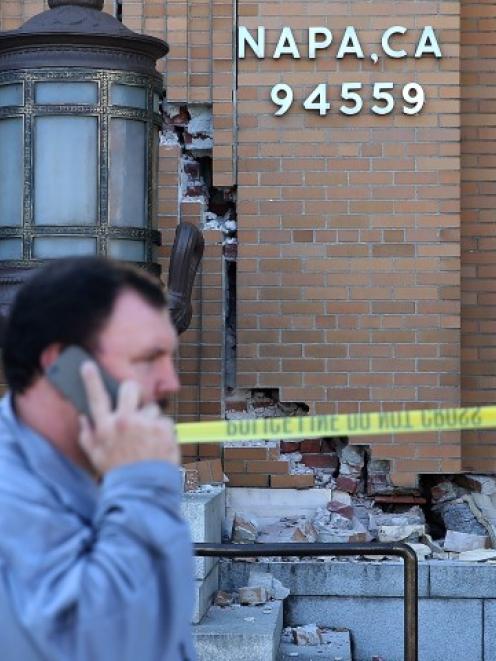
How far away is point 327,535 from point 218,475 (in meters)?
0.64

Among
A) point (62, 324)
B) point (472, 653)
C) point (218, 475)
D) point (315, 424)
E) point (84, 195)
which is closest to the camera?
point (62, 324)

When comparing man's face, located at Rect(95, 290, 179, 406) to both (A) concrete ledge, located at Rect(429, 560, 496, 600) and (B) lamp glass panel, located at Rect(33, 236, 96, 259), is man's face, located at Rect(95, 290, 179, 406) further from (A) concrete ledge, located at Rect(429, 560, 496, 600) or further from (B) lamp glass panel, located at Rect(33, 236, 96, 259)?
(A) concrete ledge, located at Rect(429, 560, 496, 600)

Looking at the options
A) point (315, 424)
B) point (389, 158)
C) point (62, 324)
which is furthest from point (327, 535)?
point (62, 324)

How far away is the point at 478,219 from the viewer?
23.8ft

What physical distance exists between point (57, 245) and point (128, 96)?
2.36 ft

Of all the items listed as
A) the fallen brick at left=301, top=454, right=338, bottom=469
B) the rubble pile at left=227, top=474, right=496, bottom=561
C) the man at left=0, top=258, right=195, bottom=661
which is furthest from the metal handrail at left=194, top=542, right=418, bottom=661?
the man at left=0, top=258, right=195, bottom=661

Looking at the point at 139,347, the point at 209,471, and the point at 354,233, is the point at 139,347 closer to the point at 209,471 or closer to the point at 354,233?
the point at 209,471

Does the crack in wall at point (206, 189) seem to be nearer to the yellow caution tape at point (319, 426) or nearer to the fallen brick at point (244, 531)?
the fallen brick at point (244, 531)

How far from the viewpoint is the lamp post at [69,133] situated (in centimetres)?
570

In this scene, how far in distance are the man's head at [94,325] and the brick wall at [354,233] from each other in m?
5.08

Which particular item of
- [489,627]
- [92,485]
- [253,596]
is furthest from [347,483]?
[92,485]

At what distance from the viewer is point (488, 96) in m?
7.29

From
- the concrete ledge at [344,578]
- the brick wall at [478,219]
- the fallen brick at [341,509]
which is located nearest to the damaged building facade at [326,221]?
the fallen brick at [341,509]

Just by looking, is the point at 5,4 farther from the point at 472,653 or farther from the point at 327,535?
the point at 472,653
